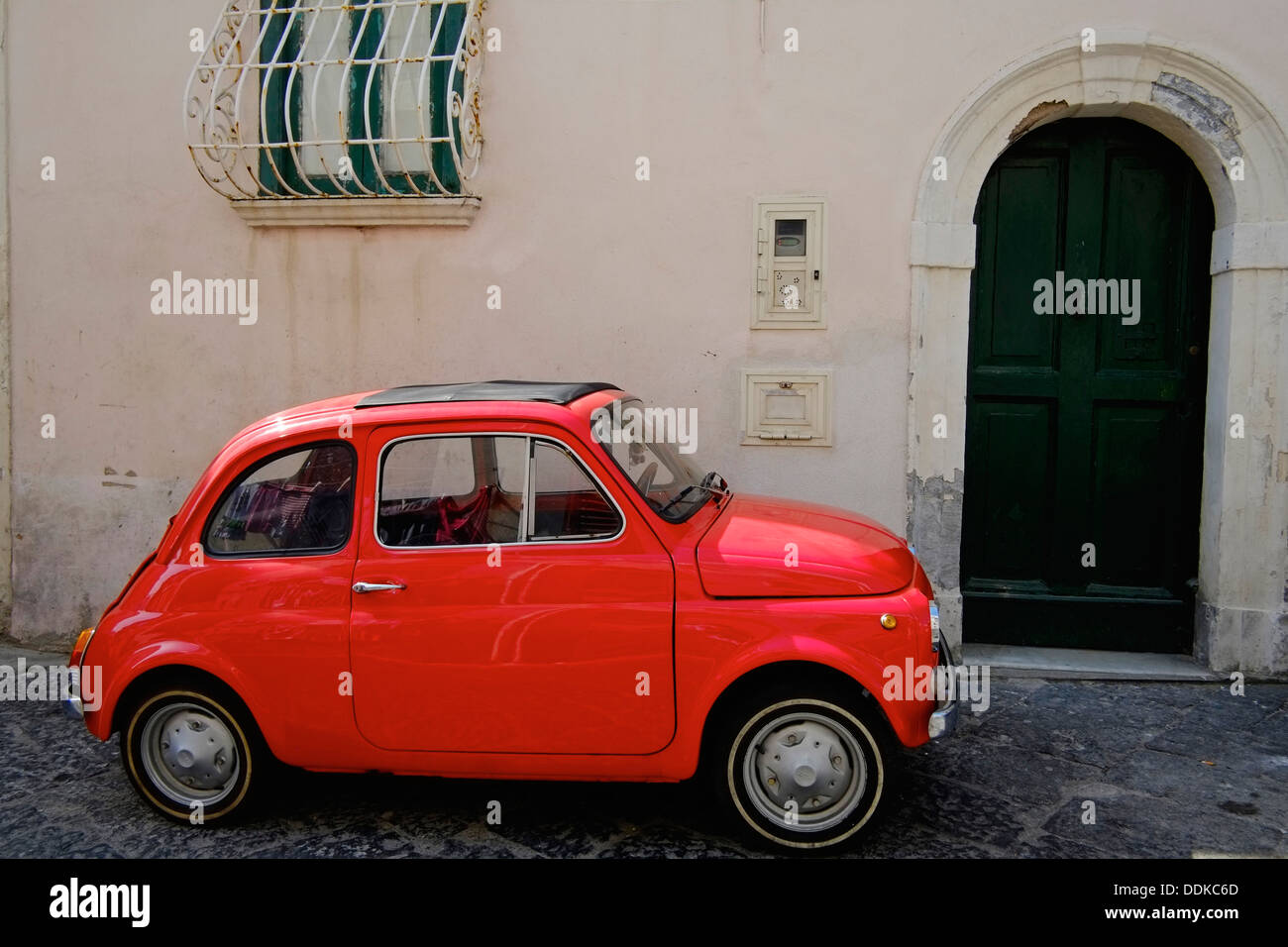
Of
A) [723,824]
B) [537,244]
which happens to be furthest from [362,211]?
[723,824]

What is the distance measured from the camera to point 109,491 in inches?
267

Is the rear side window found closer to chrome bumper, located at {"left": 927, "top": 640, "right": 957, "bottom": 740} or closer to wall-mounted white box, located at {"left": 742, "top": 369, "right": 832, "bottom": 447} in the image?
chrome bumper, located at {"left": 927, "top": 640, "right": 957, "bottom": 740}

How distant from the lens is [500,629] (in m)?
3.82

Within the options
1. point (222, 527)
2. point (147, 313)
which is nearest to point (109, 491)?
point (147, 313)

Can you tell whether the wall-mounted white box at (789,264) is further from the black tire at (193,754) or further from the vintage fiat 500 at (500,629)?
the black tire at (193,754)

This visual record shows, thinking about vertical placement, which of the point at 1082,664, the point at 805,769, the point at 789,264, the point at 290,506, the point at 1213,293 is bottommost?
the point at 1082,664

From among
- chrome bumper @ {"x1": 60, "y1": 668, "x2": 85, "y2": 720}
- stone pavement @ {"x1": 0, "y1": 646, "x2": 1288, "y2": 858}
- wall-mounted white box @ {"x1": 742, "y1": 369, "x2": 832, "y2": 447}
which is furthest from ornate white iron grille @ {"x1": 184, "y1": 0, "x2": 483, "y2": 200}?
stone pavement @ {"x1": 0, "y1": 646, "x2": 1288, "y2": 858}

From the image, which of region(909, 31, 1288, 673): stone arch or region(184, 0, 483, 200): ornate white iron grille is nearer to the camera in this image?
region(909, 31, 1288, 673): stone arch

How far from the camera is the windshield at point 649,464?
401 cm

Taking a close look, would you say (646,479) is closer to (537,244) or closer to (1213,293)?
(537,244)

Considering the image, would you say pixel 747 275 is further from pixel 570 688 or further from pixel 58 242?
pixel 58 242

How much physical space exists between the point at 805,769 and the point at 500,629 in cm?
126

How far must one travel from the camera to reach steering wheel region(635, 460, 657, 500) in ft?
13.0

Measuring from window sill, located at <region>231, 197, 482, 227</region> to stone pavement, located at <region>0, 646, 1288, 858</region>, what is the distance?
334 cm
